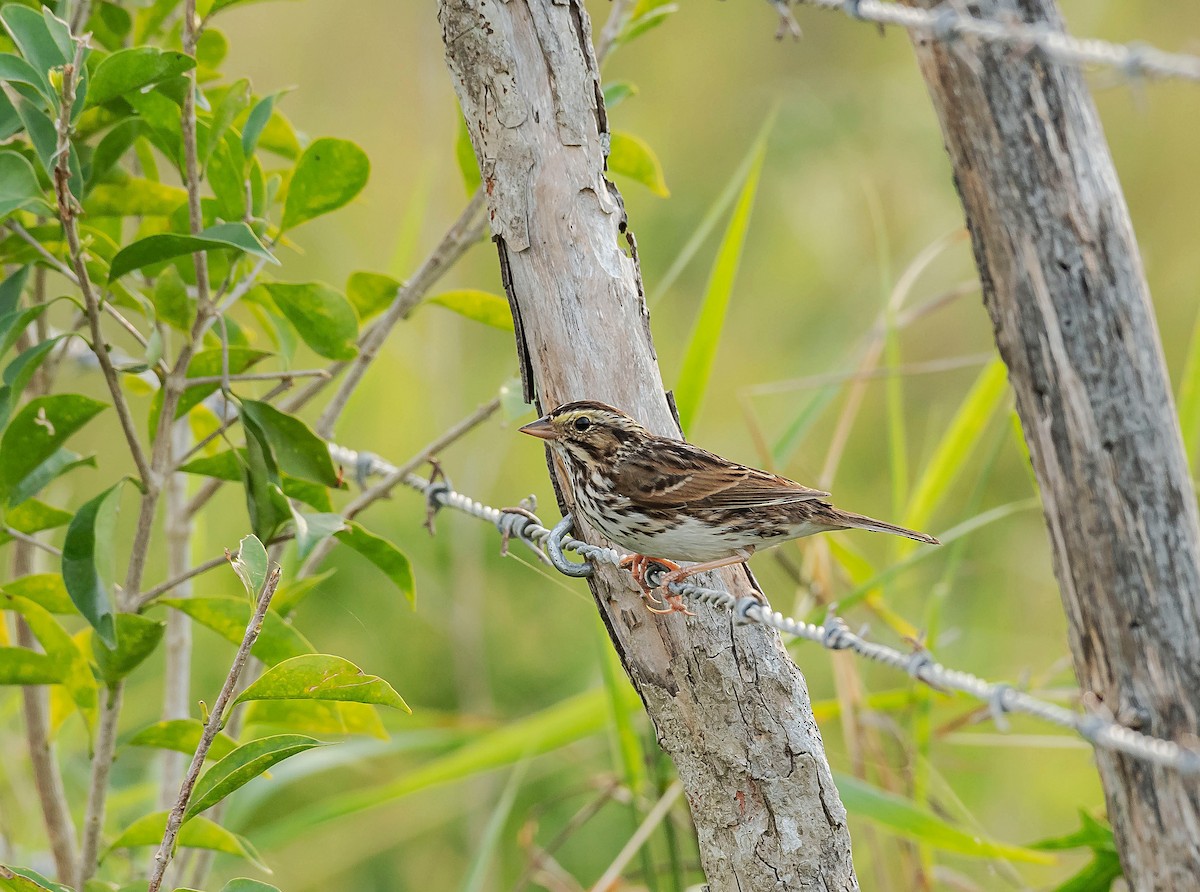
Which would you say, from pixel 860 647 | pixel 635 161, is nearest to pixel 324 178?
pixel 635 161

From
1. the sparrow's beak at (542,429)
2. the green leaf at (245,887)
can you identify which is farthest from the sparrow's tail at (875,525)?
the green leaf at (245,887)

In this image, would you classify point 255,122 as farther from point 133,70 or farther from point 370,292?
point 370,292

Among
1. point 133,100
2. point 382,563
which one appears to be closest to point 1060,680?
point 382,563

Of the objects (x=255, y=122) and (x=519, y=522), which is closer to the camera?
(x=255, y=122)

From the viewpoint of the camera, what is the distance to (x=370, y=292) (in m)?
2.46

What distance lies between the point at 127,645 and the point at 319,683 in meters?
0.58

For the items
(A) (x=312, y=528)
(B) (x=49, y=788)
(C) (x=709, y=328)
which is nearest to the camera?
(A) (x=312, y=528)

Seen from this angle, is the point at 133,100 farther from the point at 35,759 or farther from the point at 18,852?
the point at 18,852

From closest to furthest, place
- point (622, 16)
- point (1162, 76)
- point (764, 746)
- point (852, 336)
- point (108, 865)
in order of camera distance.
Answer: point (1162, 76) → point (764, 746) → point (622, 16) → point (108, 865) → point (852, 336)

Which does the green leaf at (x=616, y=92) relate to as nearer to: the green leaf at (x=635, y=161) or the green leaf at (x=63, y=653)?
the green leaf at (x=635, y=161)

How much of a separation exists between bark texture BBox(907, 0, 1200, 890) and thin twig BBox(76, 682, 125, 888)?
1.56 meters

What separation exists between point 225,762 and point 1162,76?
140 centimetres

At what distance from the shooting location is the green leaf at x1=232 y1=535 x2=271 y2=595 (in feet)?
4.77

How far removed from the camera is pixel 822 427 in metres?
6.72
